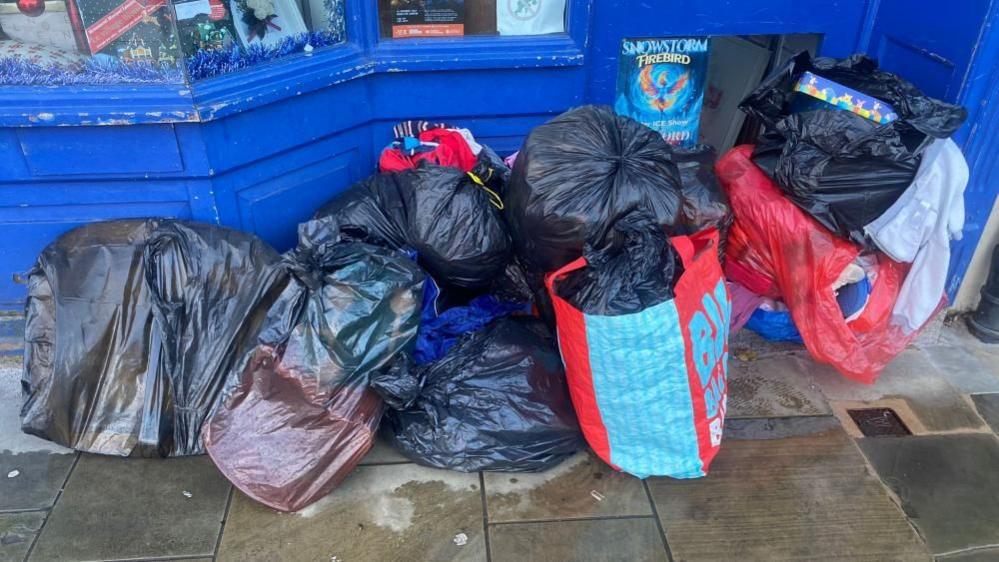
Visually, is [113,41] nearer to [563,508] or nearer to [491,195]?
[491,195]

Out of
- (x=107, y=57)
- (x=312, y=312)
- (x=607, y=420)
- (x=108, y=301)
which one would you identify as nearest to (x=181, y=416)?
(x=108, y=301)

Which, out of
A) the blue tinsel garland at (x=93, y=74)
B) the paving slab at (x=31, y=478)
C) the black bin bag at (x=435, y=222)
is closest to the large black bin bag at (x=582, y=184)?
the black bin bag at (x=435, y=222)

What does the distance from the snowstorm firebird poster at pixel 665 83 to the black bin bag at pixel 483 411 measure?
4.58ft

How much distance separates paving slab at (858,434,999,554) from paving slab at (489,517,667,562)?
928 mm

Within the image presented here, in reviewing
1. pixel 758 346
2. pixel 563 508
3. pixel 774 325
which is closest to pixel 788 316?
pixel 774 325

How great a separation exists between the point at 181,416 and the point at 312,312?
0.63 meters

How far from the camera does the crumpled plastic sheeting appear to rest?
2.45 metres

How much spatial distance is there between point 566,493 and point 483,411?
397 mm

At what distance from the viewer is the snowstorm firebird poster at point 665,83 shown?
131 inches

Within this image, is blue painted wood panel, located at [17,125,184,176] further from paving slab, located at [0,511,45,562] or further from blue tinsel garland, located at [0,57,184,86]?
paving slab, located at [0,511,45,562]

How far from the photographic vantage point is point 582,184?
2.53 meters

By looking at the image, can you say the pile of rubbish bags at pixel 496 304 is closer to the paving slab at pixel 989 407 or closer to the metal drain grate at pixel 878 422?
the metal drain grate at pixel 878 422

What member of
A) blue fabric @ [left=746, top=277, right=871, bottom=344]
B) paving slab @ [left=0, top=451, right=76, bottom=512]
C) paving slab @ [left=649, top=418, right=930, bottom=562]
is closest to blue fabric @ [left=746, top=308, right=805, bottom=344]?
blue fabric @ [left=746, top=277, right=871, bottom=344]

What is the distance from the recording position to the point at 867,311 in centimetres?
296
